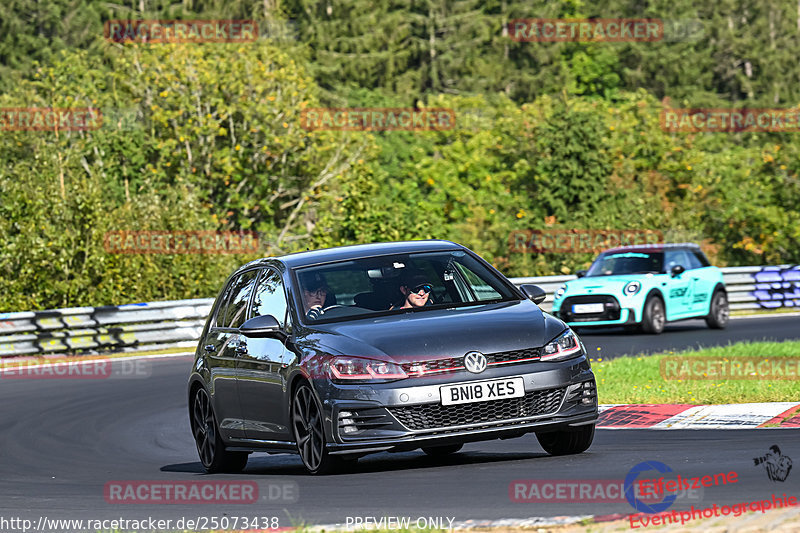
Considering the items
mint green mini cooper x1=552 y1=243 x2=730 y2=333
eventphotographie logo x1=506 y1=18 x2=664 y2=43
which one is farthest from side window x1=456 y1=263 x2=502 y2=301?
eventphotographie logo x1=506 y1=18 x2=664 y2=43

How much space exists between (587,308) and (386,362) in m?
16.9

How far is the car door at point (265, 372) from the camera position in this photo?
1005 cm

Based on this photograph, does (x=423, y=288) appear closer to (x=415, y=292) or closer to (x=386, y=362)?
(x=415, y=292)

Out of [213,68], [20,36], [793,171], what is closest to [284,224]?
[213,68]

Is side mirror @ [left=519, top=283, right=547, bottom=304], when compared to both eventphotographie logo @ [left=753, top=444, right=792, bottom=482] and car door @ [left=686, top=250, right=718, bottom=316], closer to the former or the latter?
eventphotographie logo @ [left=753, top=444, right=792, bottom=482]

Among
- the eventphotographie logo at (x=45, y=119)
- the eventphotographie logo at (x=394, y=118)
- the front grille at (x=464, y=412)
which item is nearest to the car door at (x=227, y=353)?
the front grille at (x=464, y=412)

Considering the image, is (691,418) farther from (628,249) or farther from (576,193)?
(576,193)

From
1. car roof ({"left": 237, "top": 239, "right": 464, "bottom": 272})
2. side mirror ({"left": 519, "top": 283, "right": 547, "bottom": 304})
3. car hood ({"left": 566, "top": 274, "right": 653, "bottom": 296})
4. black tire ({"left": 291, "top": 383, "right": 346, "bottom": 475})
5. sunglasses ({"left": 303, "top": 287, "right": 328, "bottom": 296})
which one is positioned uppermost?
car roof ({"left": 237, "top": 239, "right": 464, "bottom": 272})

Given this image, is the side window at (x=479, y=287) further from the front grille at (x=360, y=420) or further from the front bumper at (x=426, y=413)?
the front grille at (x=360, y=420)

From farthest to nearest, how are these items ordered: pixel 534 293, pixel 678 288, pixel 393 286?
1. pixel 678 288
2. pixel 534 293
3. pixel 393 286

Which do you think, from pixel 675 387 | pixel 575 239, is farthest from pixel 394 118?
pixel 675 387

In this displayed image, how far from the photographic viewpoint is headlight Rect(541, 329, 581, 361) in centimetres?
942

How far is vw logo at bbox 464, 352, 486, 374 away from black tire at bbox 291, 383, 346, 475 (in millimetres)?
976

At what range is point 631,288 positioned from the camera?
25.5 metres
